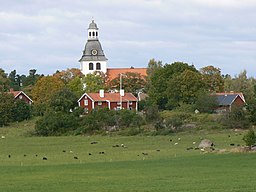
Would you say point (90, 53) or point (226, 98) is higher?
point (90, 53)

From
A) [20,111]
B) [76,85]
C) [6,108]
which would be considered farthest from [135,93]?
[6,108]

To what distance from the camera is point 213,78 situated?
4806 inches

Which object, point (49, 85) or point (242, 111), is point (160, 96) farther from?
point (242, 111)

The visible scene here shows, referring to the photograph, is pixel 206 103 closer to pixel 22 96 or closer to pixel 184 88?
pixel 184 88

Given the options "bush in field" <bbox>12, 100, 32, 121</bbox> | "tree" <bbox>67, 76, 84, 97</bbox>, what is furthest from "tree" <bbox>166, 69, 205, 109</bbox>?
"bush in field" <bbox>12, 100, 32, 121</bbox>

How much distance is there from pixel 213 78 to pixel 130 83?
18.4m

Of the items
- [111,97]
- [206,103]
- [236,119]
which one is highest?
[111,97]

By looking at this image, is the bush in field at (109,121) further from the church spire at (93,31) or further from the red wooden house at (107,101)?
the church spire at (93,31)

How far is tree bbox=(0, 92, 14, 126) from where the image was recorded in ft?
329

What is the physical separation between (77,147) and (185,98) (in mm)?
44378

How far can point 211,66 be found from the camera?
128625 mm

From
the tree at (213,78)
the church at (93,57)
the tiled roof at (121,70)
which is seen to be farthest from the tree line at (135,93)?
the church at (93,57)

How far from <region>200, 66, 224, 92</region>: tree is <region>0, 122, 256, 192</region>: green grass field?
42376mm

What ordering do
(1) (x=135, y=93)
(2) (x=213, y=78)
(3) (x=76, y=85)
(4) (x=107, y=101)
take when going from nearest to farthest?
(4) (x=107, y=101), (2) (x=213, y=78), (3) (x=76, y=85), (1) (x=135, y=93)
